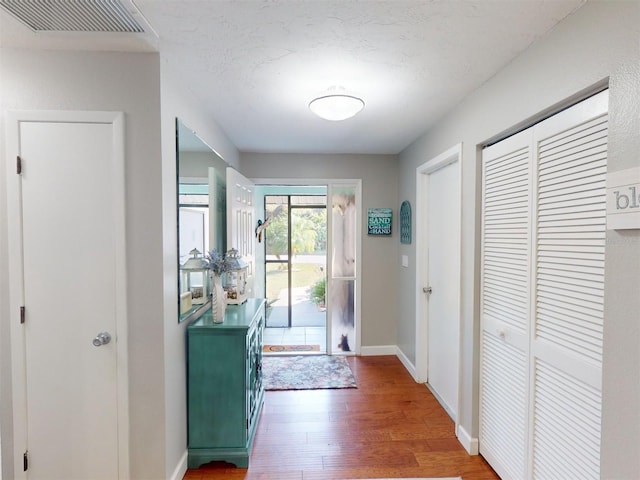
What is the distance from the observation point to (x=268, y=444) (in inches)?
91.4

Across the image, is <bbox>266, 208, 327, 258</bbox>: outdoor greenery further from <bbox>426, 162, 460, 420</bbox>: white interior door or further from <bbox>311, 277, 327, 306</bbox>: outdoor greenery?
<bbox>426, 162, 460, 420</bbox>: white interior door

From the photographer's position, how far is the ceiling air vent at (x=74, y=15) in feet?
4.34

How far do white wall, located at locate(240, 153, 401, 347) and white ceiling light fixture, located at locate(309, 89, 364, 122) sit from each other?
1757 millimetres

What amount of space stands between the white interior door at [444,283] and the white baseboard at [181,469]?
6.26 ft

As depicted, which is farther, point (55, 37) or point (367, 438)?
point (367, 438)

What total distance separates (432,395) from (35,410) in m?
2.91

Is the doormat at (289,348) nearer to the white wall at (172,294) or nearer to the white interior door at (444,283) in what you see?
the white interior door at (444,283)

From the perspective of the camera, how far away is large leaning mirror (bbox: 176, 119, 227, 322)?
201 cm

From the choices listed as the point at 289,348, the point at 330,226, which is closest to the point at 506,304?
the point at 330,226

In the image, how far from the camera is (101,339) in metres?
1.69

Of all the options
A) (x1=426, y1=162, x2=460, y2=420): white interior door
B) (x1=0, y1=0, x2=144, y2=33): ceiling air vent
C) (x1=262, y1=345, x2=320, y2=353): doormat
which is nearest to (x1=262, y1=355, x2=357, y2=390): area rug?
(x1=262, y1=345, x2=320, y2=353): doormat

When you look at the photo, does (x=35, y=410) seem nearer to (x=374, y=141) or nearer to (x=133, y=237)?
(x=133, y=237)

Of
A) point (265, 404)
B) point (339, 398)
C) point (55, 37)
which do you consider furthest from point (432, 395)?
point (55, 37)

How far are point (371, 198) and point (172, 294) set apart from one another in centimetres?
266
